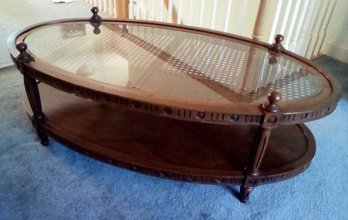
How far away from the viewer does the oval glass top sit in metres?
1.03

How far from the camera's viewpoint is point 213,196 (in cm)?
112

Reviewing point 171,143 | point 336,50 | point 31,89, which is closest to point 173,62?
point 171,143

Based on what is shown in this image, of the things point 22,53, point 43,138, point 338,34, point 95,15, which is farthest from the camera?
point 338,34

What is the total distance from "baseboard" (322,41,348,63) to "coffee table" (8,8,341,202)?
1275mm

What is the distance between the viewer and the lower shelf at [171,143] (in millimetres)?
1020

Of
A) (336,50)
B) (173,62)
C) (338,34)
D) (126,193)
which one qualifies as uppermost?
(173,62)

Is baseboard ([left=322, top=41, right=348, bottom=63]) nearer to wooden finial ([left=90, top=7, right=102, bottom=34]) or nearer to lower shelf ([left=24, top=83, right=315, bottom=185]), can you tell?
lower shelf ([left=24, top=83, right=315, bottom=185])

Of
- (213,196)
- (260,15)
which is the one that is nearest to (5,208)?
(213,196)

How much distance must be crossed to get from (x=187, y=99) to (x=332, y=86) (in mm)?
518

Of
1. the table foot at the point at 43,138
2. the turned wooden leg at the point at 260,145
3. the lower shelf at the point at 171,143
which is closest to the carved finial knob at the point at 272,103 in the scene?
the turned wooden leg at the point at 260,145

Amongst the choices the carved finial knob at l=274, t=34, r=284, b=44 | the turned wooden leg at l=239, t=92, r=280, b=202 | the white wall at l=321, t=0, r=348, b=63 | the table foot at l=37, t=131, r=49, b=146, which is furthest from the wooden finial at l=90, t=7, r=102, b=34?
the white wall at l=321, t=0, r=348, b=63

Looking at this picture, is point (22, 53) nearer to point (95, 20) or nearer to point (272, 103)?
point (95, 20)

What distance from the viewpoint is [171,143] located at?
3.68 ft

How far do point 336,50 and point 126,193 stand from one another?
1.98 m
